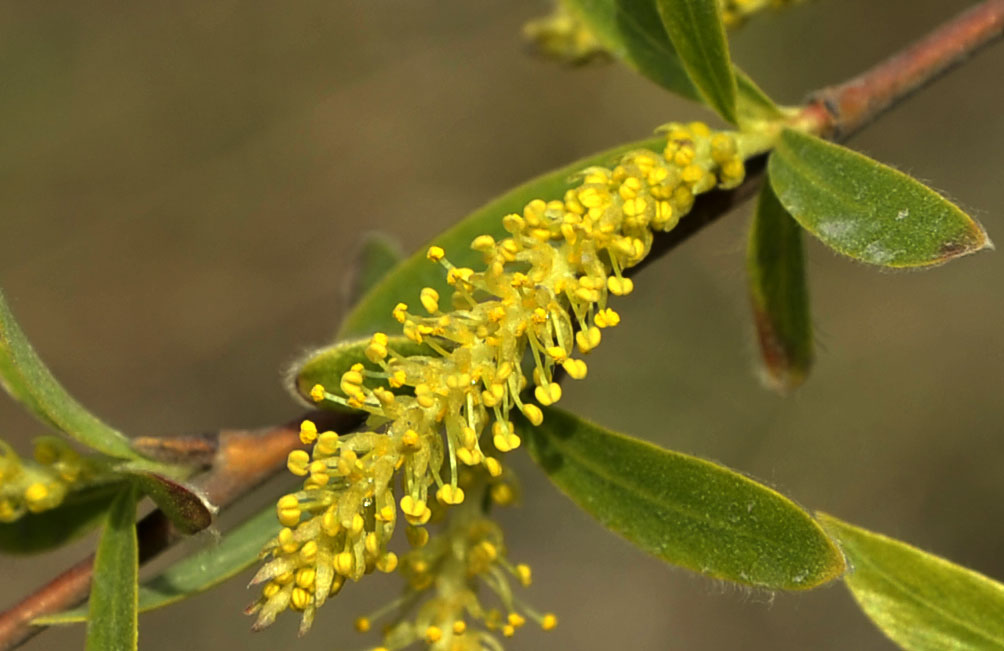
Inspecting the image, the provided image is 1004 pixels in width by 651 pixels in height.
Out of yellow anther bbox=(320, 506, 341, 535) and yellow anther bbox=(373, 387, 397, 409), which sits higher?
yellow anther bbox=(373, 387, 397, 409)

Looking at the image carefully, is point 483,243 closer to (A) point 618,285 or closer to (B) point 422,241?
(A) point 618,285

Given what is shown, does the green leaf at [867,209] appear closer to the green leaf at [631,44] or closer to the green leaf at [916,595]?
the green leaf at [631,44]

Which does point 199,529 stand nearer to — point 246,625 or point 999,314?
point 246,625

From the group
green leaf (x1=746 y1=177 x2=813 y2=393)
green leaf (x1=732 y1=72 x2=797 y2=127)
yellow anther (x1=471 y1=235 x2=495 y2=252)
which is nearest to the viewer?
yellow anther (x1=471 y1=235 x2=495 y2=252)

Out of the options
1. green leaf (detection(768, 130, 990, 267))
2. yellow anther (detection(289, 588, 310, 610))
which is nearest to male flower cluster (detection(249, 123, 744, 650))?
yellow anther (detection(289, 588, 310, 610))

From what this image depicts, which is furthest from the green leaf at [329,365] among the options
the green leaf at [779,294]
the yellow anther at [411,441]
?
the green leaf at [779,294]

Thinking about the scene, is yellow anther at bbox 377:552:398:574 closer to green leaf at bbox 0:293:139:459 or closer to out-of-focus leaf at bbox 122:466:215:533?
out-of-focus leaf at bbox 122:466:215:533
